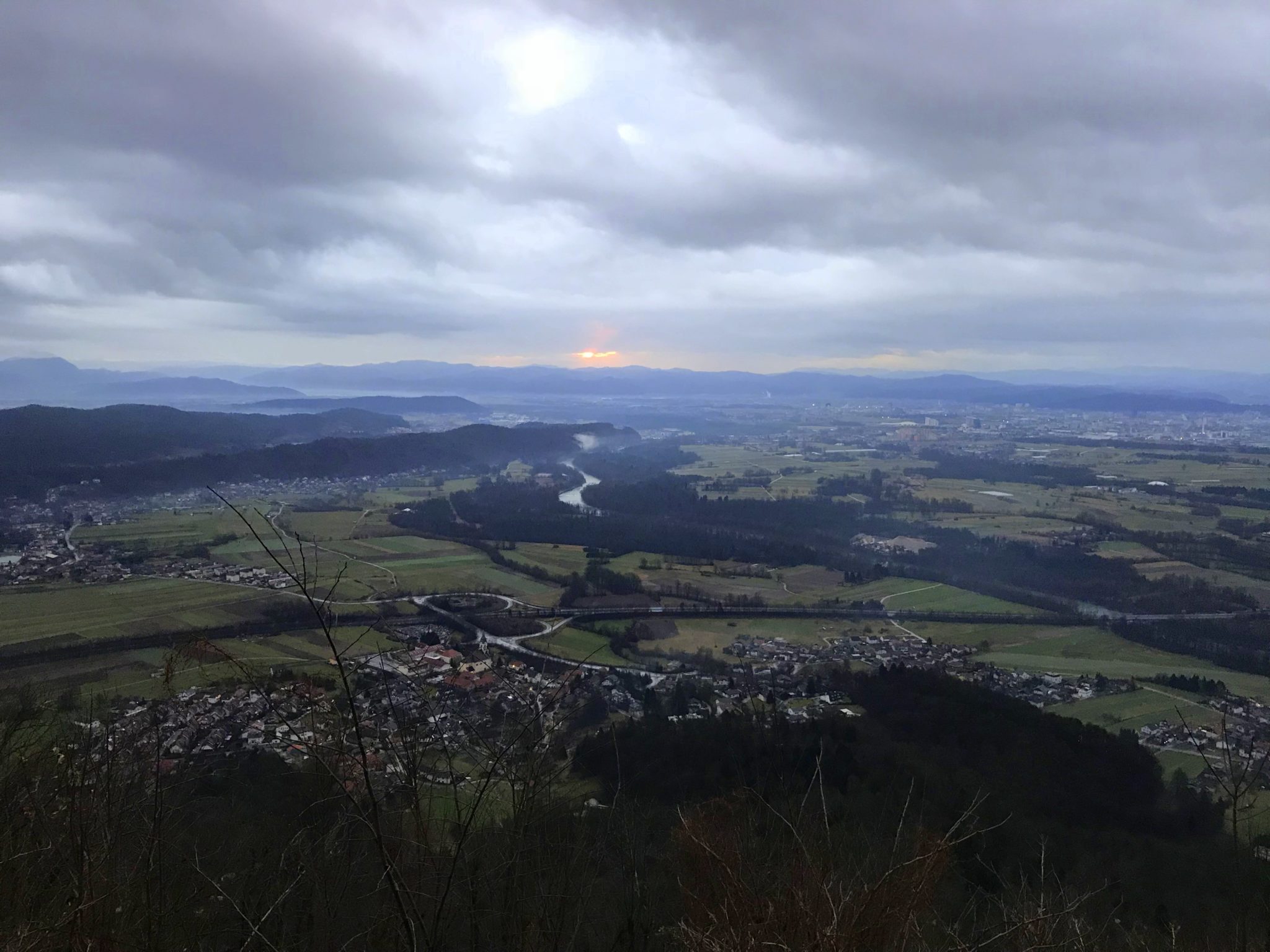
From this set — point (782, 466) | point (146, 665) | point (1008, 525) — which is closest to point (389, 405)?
point (782, 466)

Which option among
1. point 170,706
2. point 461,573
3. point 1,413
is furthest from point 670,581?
point 1,413

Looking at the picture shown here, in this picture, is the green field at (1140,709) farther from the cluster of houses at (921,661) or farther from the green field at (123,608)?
the green field at (123,608)

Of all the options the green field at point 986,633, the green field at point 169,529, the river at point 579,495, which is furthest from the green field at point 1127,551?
the green field at point 169,529

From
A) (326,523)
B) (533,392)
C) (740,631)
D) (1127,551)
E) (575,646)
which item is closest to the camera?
(575,646)

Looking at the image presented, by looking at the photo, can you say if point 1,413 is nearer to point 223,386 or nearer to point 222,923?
point 222,923

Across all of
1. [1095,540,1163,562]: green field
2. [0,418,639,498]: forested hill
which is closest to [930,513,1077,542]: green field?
[1095,540,1163,562]: green field

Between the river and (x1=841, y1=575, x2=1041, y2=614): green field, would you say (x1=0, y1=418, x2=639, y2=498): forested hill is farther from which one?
(x1=841, y1=575, x2=1041, y2=614): green field

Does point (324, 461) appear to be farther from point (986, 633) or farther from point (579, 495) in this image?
point (986, 633)

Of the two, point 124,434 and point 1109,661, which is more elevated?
point 124,434
